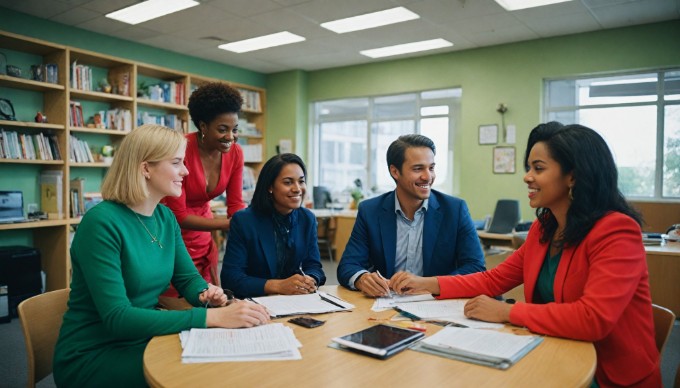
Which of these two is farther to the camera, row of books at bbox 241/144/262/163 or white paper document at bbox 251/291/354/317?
row of books at bbox 241/144/262/163

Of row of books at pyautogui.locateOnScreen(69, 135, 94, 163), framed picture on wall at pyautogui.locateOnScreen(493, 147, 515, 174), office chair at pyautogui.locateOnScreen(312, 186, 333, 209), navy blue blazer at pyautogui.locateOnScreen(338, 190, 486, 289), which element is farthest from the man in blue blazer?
office chair at pyautogui.locateOnScreen(312, 186, 333, 209)

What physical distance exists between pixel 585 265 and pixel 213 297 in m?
1.23

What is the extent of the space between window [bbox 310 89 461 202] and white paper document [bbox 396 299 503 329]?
586cm

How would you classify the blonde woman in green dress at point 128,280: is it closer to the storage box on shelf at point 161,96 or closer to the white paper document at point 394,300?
the white paper document at point 394,300

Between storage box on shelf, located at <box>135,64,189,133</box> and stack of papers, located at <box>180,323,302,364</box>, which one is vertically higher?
storage box on shelf, located at <box>135,64,189,133</box>

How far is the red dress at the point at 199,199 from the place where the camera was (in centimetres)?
251

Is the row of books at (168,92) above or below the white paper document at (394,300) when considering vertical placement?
above

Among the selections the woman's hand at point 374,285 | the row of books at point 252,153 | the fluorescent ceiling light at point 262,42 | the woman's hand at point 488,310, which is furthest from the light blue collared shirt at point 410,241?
the row of books at point 252,153

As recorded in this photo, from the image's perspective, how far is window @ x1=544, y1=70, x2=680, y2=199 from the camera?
5.93 metres

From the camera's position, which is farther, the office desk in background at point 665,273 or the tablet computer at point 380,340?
the office desk in background at point 665,273

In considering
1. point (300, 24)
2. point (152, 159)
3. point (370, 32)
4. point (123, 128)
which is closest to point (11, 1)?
point (123, 128)

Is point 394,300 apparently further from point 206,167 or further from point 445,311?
point 206,167

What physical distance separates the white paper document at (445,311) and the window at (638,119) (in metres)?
4.90

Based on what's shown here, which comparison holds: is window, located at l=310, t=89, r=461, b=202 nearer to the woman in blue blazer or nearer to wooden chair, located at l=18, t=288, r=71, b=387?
the woman in blue blazer
